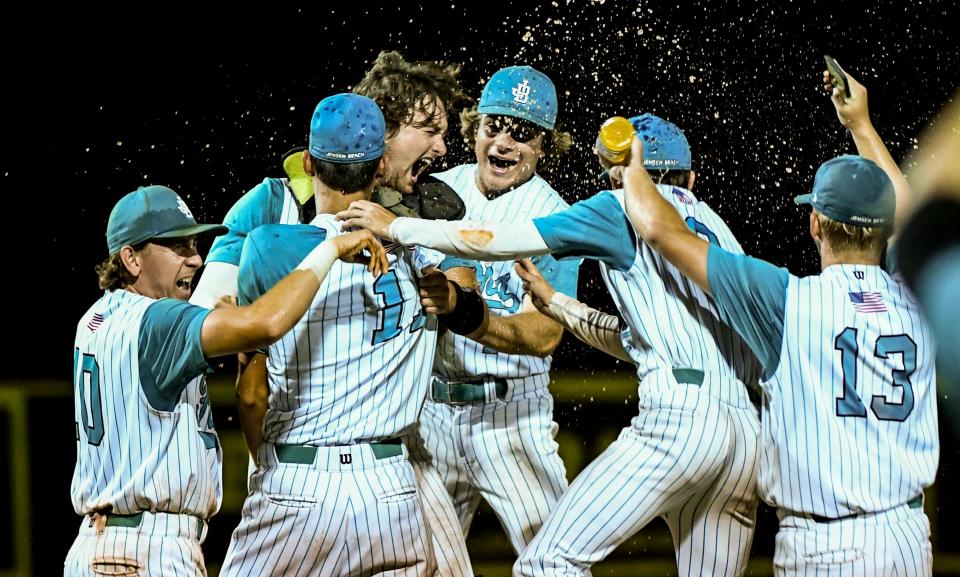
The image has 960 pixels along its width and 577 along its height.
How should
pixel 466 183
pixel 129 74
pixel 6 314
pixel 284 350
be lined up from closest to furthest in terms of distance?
pixel 284 350, pixel 466 183, pixel 6 314, pixel 129 74

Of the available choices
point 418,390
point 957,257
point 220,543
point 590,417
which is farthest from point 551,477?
point 957,257

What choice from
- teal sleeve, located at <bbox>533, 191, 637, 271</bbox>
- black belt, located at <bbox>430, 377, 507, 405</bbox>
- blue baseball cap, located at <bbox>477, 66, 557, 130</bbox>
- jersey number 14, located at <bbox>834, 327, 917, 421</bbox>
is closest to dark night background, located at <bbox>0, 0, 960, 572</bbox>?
blue baseball cap, located at <bbox>477, 66, 557, 130</bbox>

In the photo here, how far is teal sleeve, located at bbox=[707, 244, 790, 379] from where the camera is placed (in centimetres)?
354

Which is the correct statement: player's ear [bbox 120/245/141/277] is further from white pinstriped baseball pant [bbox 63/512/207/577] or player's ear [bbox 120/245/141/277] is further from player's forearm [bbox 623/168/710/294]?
player's forearm [bbox 623/168/710/294]

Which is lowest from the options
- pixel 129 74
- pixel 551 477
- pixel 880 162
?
pixel 551 477

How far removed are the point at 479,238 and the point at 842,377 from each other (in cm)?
116

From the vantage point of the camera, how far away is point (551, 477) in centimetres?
468

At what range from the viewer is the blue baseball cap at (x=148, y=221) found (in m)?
3.69

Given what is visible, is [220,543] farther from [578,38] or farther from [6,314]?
[578,38]

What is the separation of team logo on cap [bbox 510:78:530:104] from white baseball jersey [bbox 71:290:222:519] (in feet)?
6.56

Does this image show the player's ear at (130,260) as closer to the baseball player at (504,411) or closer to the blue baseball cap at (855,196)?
the baseball player at (504,411)

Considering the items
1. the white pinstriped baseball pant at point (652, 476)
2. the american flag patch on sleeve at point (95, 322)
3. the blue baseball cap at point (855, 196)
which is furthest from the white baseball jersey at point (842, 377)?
the american flag patch on sleeve at point (95, 322)

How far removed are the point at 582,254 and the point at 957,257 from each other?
2.11m

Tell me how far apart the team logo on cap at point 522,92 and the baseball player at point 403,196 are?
8.9 inches
